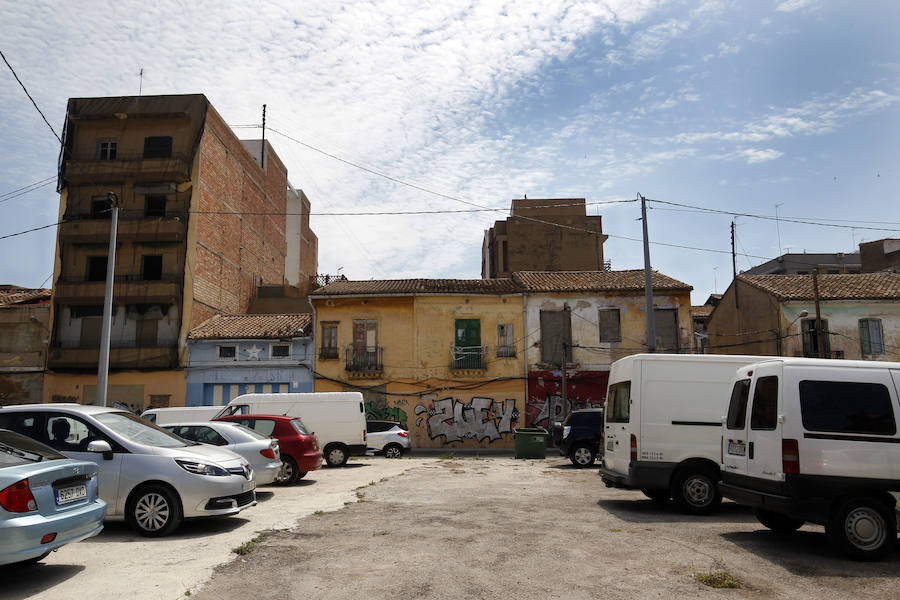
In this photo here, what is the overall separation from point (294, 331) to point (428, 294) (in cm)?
675

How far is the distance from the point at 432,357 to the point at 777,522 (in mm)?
24130

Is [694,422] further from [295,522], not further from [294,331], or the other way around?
[294,331]

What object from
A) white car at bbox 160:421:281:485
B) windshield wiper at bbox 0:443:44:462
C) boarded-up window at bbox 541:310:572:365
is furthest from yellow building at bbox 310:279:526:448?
windshield wiper at bbox 0:443:44:462

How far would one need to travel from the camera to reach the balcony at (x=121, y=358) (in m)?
33.5

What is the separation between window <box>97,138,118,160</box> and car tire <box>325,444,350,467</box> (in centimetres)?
2499

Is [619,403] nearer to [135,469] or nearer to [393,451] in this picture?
[135,469]

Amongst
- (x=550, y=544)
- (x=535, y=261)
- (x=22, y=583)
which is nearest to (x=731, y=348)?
(x=535, y=261)

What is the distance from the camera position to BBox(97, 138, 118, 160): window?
121 feet

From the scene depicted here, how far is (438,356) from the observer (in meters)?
32.5

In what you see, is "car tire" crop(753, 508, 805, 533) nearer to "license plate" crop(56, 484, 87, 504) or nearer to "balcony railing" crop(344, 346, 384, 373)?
"license plate" crop(56, 484, 87, 504)

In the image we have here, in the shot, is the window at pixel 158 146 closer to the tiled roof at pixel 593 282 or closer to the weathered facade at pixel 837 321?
the tiled roof at pixel 593 282

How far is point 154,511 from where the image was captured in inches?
332

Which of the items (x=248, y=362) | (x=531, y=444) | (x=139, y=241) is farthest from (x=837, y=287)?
(x=139, y=241)

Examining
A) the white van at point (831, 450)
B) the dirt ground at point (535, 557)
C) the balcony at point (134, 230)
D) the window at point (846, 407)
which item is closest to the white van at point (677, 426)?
the dirt ground at point (535, 557)
